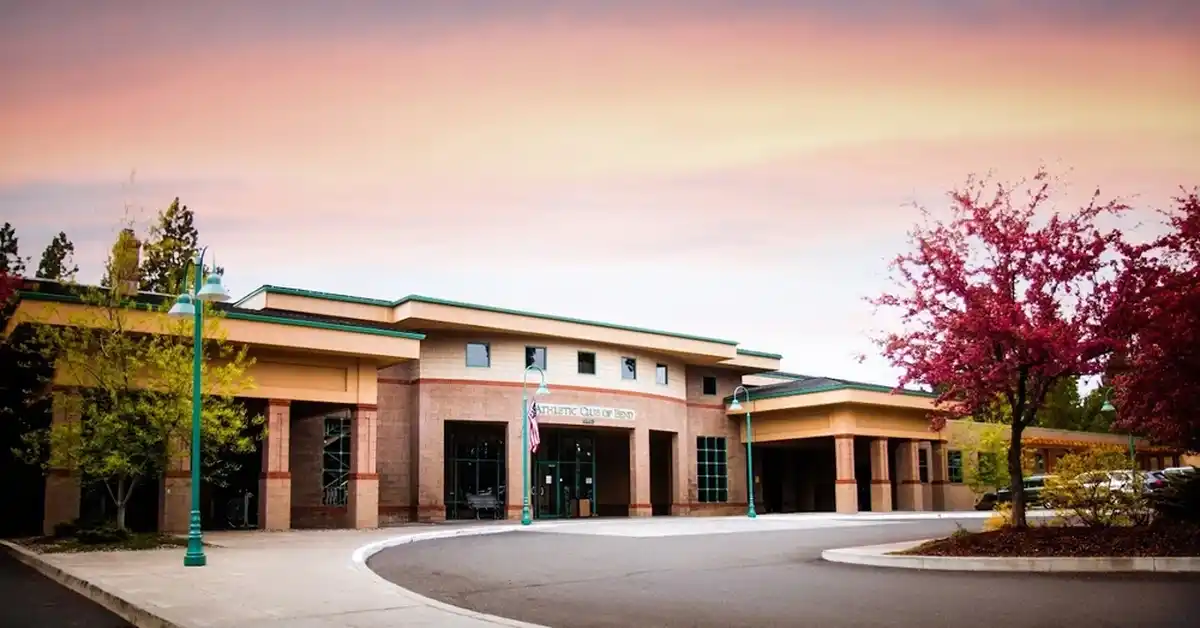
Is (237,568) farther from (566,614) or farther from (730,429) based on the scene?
(730,429)

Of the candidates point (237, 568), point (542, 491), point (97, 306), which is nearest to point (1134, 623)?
point (237, 568)

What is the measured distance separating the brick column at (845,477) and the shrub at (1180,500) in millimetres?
32184

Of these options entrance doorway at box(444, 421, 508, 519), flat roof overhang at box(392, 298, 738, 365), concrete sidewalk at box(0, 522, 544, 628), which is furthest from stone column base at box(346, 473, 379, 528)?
entrance doorway at box(444, 421, 508, 519)

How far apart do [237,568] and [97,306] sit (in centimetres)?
1199

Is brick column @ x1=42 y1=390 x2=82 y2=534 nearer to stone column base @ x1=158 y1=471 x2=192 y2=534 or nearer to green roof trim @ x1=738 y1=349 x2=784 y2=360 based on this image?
stone column base @ x1=158 y1=471 x2=192 y2=534

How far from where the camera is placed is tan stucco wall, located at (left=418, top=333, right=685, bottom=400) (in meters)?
42.1

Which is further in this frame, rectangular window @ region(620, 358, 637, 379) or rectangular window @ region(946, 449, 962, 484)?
rectangular window @ region(946, 449, 962, 484)

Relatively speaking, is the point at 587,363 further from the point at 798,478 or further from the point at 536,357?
the point at 798,478

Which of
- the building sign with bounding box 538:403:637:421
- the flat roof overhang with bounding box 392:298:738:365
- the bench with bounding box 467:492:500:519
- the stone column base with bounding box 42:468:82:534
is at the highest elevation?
the flat roof overhang with bounding box 392:298:738:365

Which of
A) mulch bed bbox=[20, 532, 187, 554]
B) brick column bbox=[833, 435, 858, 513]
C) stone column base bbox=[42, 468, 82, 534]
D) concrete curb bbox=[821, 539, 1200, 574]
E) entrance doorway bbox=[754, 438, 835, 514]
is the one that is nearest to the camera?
concrete curb bbox=[821, 539, 1200, 574]

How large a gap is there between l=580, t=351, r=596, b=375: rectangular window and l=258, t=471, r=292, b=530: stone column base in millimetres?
17764

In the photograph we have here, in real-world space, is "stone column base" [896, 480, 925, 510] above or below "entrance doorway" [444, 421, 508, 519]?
below

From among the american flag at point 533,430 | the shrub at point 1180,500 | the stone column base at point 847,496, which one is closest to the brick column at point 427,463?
the american flag at point 533,430

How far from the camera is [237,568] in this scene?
1769cm
